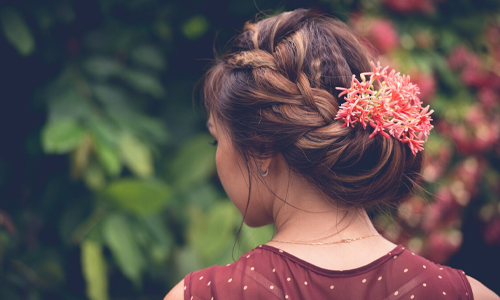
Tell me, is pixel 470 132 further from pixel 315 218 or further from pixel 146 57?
pixel 315 218

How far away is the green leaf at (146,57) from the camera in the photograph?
1.99 meters

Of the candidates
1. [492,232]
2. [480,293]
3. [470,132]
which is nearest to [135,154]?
[480,293]

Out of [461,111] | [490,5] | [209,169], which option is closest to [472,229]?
[461,111]

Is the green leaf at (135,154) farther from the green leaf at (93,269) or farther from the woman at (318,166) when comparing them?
the woman at (318,166)

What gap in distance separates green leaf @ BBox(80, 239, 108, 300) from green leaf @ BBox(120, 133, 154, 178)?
32 centimetres

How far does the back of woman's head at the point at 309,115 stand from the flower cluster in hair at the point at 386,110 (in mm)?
24

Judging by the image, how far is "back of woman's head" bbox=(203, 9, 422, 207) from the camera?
1.00m

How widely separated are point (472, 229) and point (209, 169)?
2350 millimetres

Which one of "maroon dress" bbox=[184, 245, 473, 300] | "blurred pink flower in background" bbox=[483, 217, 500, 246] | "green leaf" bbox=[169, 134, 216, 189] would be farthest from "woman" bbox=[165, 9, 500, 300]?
"blurred pink flower in background" bbox=[483, 217, 500, 246]

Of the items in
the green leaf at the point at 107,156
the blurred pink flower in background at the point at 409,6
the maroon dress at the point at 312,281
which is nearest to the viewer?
the maroon dress at the point at 312,281

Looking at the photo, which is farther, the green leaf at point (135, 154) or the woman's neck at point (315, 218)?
the green leaf at point (135, 154)

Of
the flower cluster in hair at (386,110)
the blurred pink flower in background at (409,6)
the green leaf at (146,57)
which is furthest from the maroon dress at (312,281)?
the blurred pink flower in background at (409,6)

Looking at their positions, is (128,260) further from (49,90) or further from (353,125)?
(353,125)

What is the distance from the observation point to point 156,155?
2.02 m
